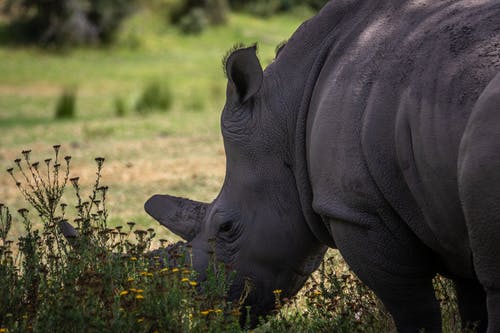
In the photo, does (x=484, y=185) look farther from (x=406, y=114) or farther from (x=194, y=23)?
(x=194, y=23)

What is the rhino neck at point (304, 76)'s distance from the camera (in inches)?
177

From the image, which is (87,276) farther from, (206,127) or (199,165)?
(206,127)

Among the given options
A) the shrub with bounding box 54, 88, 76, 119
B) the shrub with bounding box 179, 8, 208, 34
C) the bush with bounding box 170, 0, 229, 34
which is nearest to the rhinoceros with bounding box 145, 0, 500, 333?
the shrub with bounding box 54, 88, 76, 119

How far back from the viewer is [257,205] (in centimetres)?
471

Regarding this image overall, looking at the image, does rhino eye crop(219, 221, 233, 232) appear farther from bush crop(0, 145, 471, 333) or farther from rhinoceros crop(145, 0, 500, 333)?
bush crop(0, 145, 471, 333)

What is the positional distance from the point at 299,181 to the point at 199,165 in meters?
8.55

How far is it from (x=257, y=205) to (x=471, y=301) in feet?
3.43

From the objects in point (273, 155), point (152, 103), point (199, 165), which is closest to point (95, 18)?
point (152, 103)

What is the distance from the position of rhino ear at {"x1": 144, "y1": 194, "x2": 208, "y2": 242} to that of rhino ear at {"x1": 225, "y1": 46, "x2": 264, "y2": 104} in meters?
0.59

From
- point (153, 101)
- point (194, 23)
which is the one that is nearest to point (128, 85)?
point (153, 101)

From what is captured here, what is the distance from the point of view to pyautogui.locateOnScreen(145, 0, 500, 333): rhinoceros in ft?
11.5

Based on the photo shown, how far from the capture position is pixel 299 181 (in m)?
4.50

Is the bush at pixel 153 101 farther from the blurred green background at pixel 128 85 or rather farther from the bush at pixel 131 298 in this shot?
the bush at pixel 131 298

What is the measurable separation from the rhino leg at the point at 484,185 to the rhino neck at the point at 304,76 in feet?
3.65
